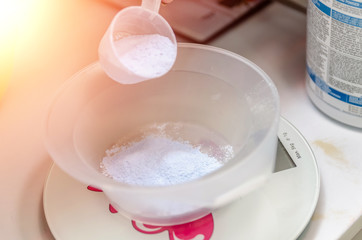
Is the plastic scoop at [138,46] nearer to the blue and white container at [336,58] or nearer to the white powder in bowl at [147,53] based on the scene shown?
the white powder in bowl at [147,53]

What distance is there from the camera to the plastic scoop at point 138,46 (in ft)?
1.55

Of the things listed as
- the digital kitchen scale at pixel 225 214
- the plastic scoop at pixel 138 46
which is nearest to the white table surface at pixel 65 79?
the digital kitchen scale at pixel 225 214

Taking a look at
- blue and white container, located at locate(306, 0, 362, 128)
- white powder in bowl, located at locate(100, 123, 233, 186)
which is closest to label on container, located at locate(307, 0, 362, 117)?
blue and white container, located at locate(306, 0, 362, 128)

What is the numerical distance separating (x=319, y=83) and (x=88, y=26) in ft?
1.25

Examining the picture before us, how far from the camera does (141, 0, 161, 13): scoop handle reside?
50 centimetres

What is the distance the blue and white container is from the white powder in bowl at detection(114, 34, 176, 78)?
151 millimetres

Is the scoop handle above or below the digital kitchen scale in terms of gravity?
above

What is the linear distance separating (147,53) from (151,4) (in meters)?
0.05

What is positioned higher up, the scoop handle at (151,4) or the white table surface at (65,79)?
the scoop handle at (151,4)

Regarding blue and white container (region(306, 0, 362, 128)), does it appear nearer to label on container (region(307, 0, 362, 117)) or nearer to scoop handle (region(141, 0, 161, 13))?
label on container (region(307, 0, 362, 117))

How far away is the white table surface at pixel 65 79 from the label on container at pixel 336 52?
5cm

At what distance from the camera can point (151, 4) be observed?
51 cm

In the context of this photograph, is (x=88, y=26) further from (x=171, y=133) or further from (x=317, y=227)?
(x=317, y=227)

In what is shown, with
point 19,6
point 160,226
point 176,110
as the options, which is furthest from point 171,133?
point 19,6
